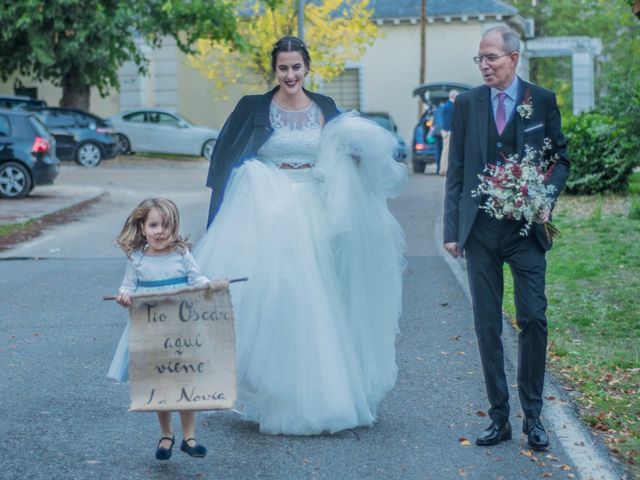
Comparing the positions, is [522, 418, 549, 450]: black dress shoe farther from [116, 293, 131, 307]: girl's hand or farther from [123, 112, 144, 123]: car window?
[123, 112, 144, 123]: car window

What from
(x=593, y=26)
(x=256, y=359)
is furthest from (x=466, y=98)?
(x=593, y=26)

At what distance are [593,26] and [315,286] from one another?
5594 centimetres

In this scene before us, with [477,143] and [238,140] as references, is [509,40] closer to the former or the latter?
[477,143]

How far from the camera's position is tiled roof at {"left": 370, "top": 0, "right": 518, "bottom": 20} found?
4619cm

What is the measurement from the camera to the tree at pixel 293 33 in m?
40.3

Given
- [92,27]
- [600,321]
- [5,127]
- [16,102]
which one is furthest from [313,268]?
[92,27]

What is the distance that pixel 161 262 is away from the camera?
5.83 m

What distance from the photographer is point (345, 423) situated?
6.32 m

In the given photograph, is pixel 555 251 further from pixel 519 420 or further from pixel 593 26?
pixel 593 26

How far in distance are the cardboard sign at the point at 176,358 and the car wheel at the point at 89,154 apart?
2821 cm

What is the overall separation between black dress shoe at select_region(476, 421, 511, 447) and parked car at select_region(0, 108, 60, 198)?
17.3 m

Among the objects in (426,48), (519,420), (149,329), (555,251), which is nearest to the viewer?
(149,329)

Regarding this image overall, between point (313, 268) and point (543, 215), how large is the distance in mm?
1199

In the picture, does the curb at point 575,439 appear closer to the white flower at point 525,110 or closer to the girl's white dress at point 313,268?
the girl's white dress at point 313,268
